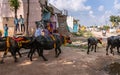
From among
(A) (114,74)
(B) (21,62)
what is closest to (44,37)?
(B) (21,62)

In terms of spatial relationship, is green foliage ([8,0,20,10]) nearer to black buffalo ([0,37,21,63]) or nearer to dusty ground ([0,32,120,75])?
dusty ground ([0,32,120,75])

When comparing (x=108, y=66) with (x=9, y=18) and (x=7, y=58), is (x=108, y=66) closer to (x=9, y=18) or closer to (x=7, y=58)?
(x=7, y=58)

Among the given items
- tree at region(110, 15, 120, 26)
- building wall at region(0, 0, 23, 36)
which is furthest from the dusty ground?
tree at region(110, 15, 120, 26)

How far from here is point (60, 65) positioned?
1669 cm

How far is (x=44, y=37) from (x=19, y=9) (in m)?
11.5

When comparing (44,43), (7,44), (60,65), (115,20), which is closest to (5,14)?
(44,43)

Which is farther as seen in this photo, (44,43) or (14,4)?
(14,4)

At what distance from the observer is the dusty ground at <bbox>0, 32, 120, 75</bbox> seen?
1532 centimetres

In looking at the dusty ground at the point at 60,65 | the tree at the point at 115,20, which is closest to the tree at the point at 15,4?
the dusty ground at the point at 60,65

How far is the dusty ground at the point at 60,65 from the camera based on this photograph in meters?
15.3

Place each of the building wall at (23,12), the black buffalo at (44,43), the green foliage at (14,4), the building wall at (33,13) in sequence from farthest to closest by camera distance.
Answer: the building wall at (33,13) < the building wall at (23,12) < the green foliage at (14,4) < the black buffalo at (44,43)

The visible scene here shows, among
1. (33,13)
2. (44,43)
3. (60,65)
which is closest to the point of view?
(60,65)

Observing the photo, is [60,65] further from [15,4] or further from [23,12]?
[23,12]

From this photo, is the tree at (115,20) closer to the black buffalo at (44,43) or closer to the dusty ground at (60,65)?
the dusty ground at (60,65)
